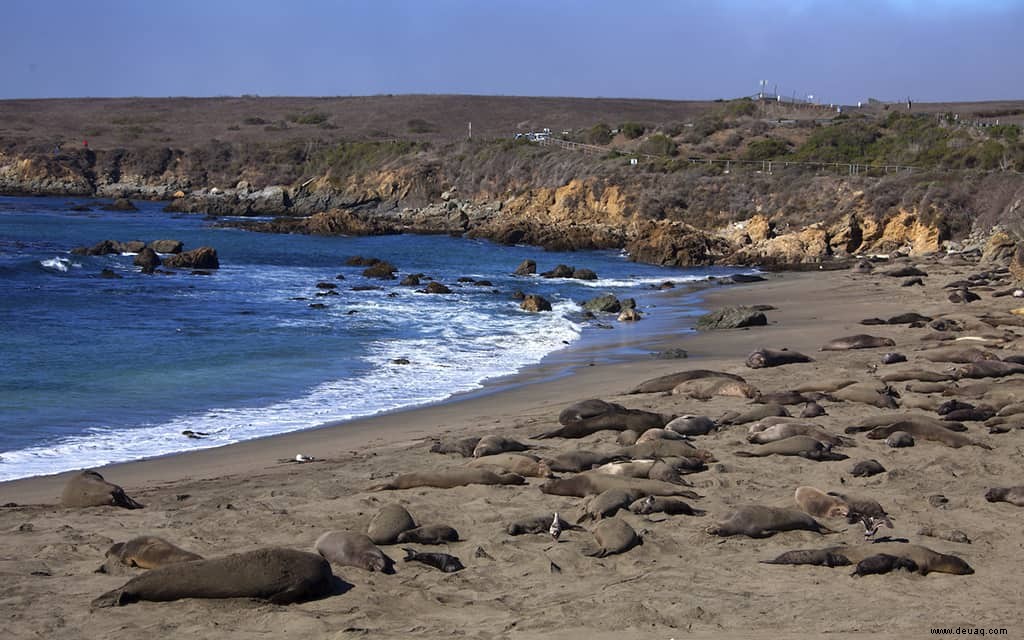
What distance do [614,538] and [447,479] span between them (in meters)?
2.37

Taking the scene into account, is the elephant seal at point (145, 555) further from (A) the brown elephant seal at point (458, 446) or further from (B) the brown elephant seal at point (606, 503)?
(A) the brown elephant seal at point (458, 446)

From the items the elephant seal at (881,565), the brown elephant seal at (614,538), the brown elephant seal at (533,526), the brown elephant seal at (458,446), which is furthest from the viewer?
the brown elephant seal at (458,446)

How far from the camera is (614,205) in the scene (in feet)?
163

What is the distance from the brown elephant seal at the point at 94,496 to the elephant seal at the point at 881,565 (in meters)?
6.04

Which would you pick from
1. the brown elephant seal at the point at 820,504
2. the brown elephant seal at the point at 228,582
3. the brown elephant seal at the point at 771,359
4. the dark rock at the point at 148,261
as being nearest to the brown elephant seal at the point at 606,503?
the brown elephant seal at the point at 820,504

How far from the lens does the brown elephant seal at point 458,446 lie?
11.1 m

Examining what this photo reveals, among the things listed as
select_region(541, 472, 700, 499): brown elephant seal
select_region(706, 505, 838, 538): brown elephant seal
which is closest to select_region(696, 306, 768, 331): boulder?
select_region(541, 472, 700, 499): brown elephant seal

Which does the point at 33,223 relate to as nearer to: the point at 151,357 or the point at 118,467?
the point at 151,357

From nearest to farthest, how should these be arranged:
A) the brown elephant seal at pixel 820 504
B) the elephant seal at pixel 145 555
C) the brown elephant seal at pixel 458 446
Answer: the elephant seal at pixel 145 555 → the brown elephant seal at pixel 820 504 → the brown elephant seal at pixel 458 446

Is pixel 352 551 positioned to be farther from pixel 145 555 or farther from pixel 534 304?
pixel 534 304

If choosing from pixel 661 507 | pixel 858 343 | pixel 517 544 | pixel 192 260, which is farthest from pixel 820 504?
pixel 192 260

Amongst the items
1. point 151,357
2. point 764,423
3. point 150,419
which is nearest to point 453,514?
point 764,423

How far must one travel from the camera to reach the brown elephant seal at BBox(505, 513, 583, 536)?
8203 mm

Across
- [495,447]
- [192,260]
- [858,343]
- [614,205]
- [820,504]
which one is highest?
[614,205]
